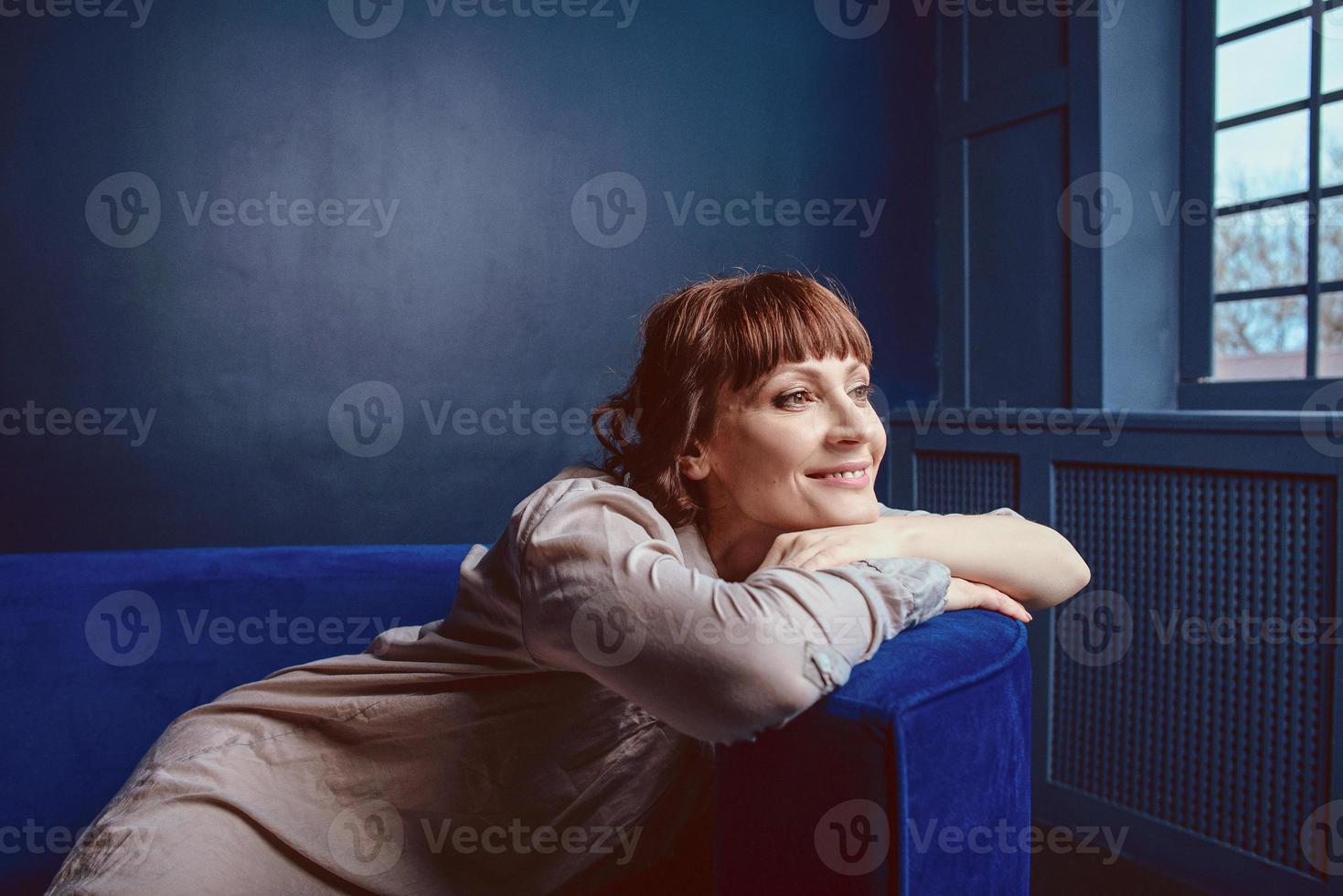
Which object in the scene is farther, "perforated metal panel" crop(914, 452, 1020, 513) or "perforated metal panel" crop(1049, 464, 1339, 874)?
"perforated metal panel" crop(914, 452, 1020, 513)

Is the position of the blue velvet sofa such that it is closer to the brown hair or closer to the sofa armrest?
the sofa armrest

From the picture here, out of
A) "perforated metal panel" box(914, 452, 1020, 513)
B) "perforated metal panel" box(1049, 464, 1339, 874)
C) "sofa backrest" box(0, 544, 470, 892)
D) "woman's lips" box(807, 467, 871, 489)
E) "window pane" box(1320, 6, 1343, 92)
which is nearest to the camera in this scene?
"woman's lips" box(807, 467, 871, 489)

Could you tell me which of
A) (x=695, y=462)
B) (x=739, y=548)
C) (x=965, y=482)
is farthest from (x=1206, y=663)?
(x=695, y=462)

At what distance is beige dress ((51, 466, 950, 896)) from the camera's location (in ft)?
3.38

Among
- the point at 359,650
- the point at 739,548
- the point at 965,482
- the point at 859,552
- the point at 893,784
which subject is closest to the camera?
the point at 893,784

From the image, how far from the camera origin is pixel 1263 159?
2.33m

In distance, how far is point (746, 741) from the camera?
969 mm

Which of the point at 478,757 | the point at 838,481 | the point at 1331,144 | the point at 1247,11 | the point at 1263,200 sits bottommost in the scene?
the point at 478,757

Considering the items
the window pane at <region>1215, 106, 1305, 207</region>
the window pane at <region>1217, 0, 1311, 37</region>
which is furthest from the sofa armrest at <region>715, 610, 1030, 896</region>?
the window pane at <region>1217, 0, 1311, 37</region>

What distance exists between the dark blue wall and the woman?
99 cm

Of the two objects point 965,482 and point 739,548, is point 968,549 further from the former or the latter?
point 965,482

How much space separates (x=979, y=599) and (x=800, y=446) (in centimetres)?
30

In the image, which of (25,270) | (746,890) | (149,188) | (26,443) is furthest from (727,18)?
(746,890)

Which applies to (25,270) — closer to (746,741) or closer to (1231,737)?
(746,741)
